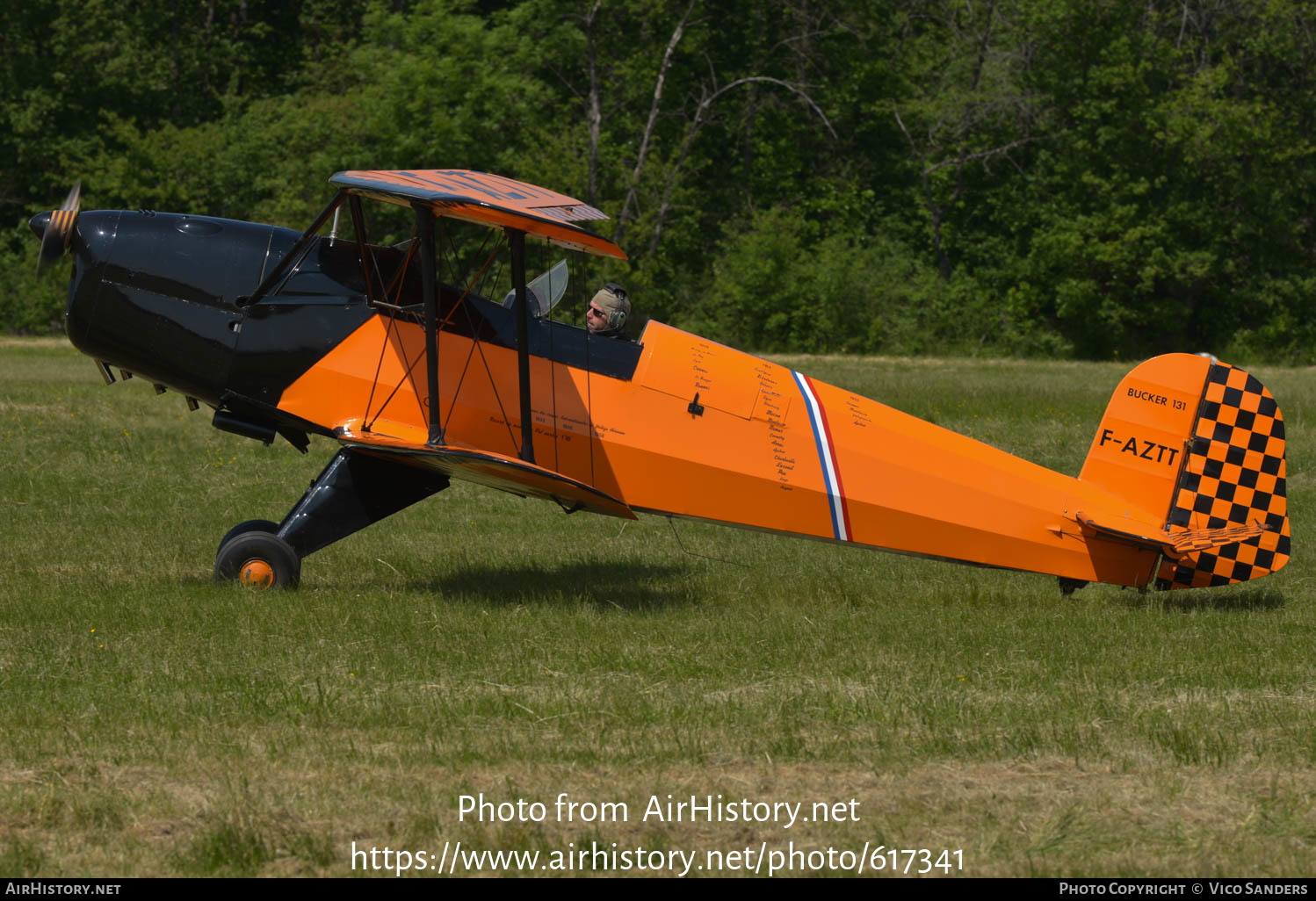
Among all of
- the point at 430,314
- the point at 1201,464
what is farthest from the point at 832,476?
the point at 430,314

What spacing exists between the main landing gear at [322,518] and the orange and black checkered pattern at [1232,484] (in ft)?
17.6

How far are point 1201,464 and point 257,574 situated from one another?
663 centimetres

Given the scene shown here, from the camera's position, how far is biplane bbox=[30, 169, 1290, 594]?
8.77 meters

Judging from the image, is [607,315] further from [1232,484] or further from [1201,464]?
[1232,484]

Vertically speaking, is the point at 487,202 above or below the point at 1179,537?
above

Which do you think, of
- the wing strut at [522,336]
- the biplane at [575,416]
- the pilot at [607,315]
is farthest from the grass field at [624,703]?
the pilot at [607,315]

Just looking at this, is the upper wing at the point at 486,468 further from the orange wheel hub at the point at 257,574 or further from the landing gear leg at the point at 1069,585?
the landing gear leg at the point at 1069,585

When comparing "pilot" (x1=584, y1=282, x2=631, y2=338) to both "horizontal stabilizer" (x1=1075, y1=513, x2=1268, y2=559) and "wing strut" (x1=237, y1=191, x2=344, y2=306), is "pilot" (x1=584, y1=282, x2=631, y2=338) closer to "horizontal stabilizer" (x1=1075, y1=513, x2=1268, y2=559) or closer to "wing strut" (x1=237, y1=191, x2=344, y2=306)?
"wing strut" (x1=237, y1=191, x2=344, y2=306)

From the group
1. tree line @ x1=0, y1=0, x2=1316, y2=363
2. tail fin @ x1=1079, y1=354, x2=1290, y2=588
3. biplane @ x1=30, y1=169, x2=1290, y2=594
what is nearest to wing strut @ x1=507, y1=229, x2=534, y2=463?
biplane @ x1=30, y1=169, x2=1290, y2=594

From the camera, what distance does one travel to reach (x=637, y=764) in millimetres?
6059

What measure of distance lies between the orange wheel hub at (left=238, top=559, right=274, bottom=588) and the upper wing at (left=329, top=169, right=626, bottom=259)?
8.68 feet

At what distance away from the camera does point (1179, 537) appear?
30.4 feet

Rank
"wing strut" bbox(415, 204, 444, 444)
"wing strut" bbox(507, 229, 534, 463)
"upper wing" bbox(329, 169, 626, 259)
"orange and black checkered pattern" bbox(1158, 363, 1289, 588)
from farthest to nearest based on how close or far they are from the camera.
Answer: "orange and black checkered pattern" bbox(1158, 363, 1289, 588) → "wing strut" bbox(507, 229, 534, 463) → "wing strut" bbox(415, 204, 444, 444) → "upper wing" bbox(329, 169, 626, 259)

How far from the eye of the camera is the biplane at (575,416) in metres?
8.77
